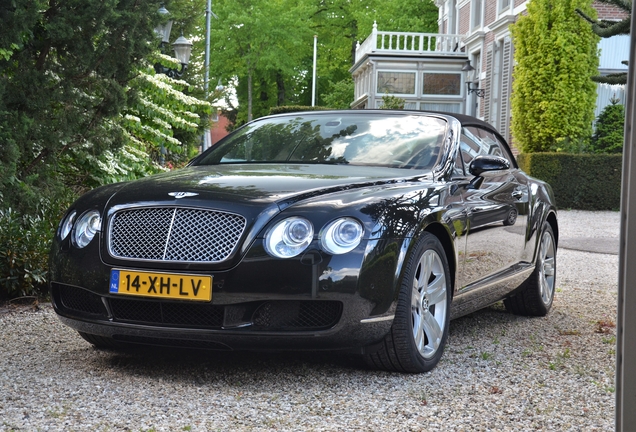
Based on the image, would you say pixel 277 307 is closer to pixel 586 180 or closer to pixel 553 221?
pixel 553 221

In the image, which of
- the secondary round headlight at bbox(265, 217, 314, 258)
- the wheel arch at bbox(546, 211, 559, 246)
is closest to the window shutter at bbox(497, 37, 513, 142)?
the wheel arch at bbox(546, 211, 559, 246)

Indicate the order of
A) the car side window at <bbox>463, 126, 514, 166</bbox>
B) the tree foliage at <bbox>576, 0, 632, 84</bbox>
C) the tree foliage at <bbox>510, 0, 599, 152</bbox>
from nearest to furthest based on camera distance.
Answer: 1. the car side window at <bbox>463, 126, 514, 166</bbox>
2. the tree foliage at <bbox>576, 0, 632, 84</bbox>
3. the tree foliage at <bbox>510, 0, 599, 152</bbox>

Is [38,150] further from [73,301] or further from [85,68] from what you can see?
[73,301]

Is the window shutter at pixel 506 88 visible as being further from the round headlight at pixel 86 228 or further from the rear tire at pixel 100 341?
the round headlight at pixel 86 228

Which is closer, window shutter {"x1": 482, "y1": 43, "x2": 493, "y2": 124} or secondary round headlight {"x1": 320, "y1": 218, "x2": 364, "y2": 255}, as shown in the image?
secondary round headlight {"x1": 320, "y1": 218, "x2": 364, "y2": 255}

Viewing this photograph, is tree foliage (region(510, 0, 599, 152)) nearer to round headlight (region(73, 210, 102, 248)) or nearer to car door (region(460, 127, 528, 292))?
car door (region(460, 127, 528, 292))

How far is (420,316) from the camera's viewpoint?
4594 mm

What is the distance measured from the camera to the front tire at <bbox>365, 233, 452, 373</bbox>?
4375 mm

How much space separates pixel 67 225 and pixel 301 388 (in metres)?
1.52

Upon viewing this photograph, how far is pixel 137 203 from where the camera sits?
14.6 feet

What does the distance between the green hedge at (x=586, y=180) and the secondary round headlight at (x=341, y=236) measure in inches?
641

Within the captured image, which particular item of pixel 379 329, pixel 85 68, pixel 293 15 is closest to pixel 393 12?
pixel 293 15

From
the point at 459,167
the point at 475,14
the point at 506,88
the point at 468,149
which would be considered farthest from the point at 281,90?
A: the point at 459,167

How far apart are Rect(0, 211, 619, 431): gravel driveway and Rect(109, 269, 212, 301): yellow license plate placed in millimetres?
448
